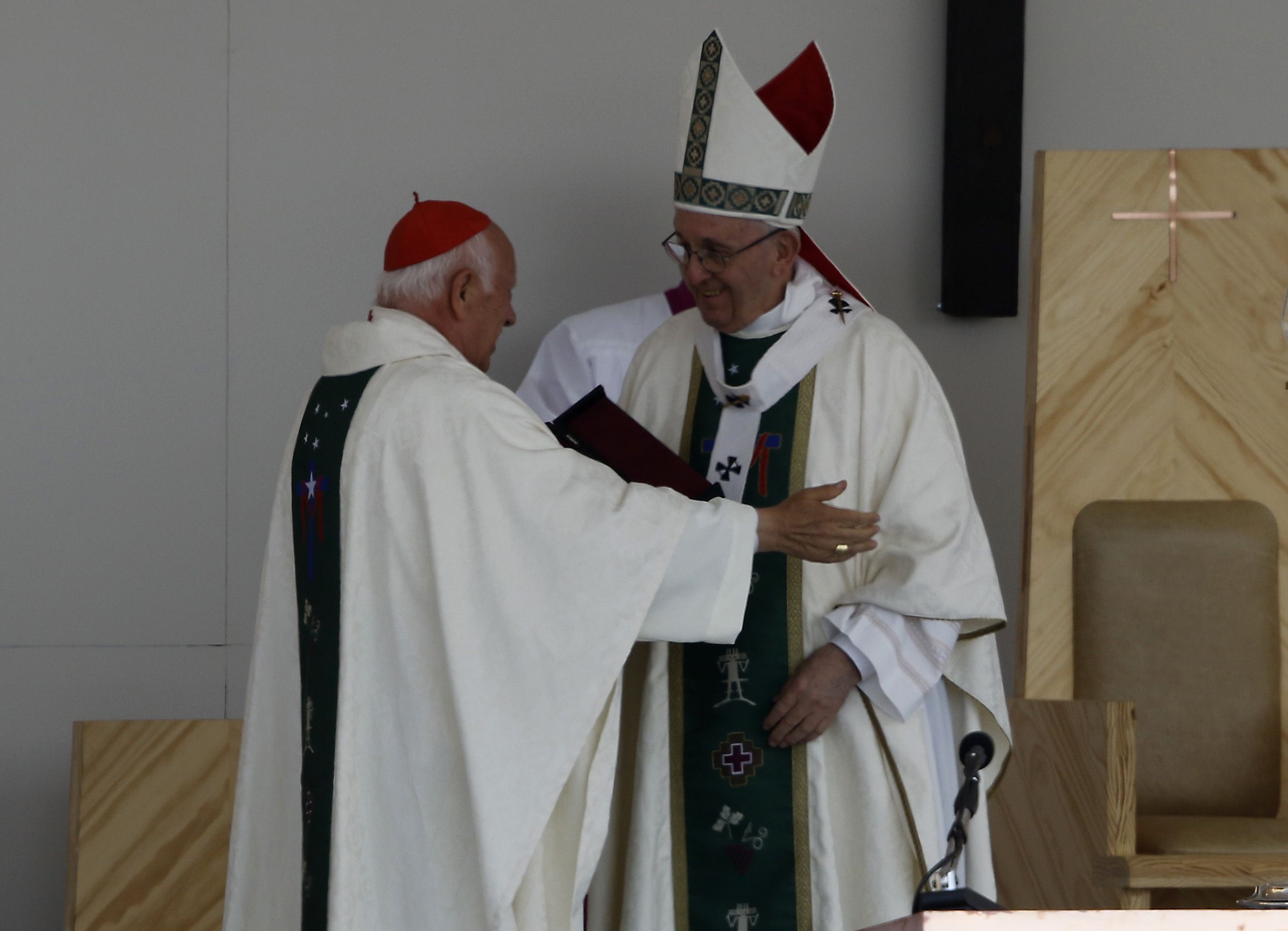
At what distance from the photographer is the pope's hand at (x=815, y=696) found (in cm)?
286

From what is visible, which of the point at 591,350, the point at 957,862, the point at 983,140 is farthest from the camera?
the point at 983,140

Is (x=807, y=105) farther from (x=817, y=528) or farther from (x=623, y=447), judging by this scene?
(x=817, y=528)

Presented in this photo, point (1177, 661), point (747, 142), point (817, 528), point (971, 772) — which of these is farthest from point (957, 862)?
point (1177, 661)

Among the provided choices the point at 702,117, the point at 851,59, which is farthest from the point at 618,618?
the point at 851,59

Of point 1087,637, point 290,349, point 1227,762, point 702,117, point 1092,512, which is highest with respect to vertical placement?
point 702,117

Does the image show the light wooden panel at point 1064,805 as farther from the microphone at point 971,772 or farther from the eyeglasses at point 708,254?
the microphone at point 971,772

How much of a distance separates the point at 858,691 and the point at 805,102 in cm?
118

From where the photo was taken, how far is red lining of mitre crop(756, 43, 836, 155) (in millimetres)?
3129

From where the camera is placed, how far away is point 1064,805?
352cm

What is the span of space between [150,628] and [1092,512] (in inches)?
110

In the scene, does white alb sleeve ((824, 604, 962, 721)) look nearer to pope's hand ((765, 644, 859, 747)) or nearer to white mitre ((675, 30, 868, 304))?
pope's hand ((765, 644, 859, 747))

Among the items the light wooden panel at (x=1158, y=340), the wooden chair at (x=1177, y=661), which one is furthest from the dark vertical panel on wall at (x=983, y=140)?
the wooden chair at (x=1177, y=661)

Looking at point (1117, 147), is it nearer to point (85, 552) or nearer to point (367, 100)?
point (367, 100)

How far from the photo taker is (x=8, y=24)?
4.71m
